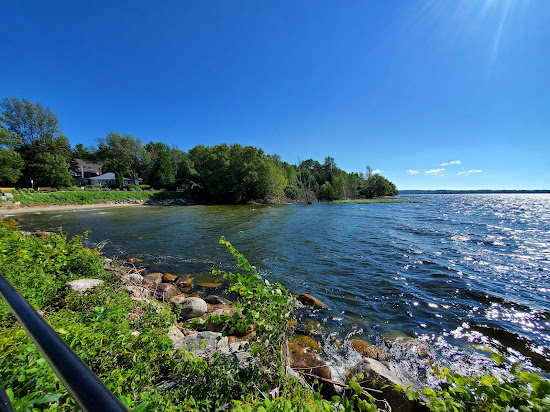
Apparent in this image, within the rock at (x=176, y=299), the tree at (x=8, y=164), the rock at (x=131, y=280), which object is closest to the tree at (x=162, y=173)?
the tree at (x=8, y=164)

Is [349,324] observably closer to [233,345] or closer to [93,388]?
[233,345]

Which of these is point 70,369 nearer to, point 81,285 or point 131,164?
point 81,285

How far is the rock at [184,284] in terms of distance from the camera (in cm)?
857

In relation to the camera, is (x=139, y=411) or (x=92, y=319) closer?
(x=139, y=411)

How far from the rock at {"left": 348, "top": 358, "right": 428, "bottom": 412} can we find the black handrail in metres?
3.70

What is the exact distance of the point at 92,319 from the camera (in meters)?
3.43

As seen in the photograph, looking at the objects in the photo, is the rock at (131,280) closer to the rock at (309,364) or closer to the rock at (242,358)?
the rock at (242,358)

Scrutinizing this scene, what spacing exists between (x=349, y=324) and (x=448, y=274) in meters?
6.68

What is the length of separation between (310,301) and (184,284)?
4.71 m

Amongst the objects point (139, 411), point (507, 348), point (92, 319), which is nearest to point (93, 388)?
point (139, 411)

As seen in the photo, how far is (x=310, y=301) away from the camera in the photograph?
7473 mm

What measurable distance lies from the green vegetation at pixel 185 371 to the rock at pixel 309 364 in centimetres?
53

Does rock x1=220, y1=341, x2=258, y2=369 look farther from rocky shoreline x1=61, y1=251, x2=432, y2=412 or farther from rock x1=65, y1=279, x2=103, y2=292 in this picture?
rock x1=65, y1=279, x2=103, y2=292

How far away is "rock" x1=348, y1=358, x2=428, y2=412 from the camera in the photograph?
371 cm
